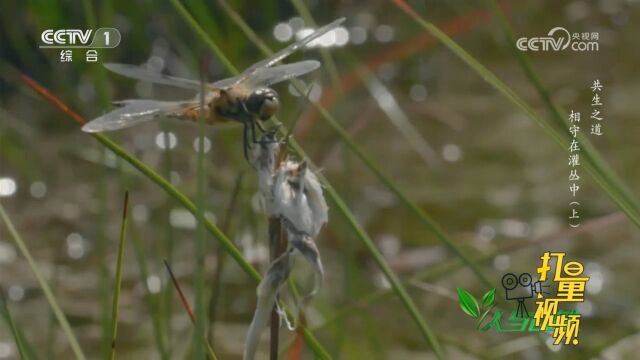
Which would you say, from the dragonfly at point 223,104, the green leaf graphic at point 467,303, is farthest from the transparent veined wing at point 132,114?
the green leaf graphic at point 467,303

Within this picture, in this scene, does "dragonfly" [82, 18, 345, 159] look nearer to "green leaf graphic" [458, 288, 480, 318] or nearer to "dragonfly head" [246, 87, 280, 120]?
"dragonfly head" [246, 87, 280, 120]

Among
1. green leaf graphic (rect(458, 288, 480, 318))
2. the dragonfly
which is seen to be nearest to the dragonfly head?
the dragonfly

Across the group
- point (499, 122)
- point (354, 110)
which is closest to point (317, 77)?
point (354, 110)

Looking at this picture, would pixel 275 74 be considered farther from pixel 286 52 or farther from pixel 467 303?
pixel 467 303

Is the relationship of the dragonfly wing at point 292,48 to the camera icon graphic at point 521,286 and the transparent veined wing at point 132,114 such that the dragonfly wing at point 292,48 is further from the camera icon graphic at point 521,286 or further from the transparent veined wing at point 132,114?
the camera icon graphic at point 521,286

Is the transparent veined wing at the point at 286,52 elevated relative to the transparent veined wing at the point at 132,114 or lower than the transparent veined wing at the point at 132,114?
elevated

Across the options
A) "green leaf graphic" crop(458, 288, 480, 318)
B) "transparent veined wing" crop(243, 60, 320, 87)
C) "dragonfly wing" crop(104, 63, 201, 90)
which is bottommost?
"dragonfly wing" crop(104, 63, 201, 90)

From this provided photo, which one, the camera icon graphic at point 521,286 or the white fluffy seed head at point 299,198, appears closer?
the white fluffy seed head at point 299,198
